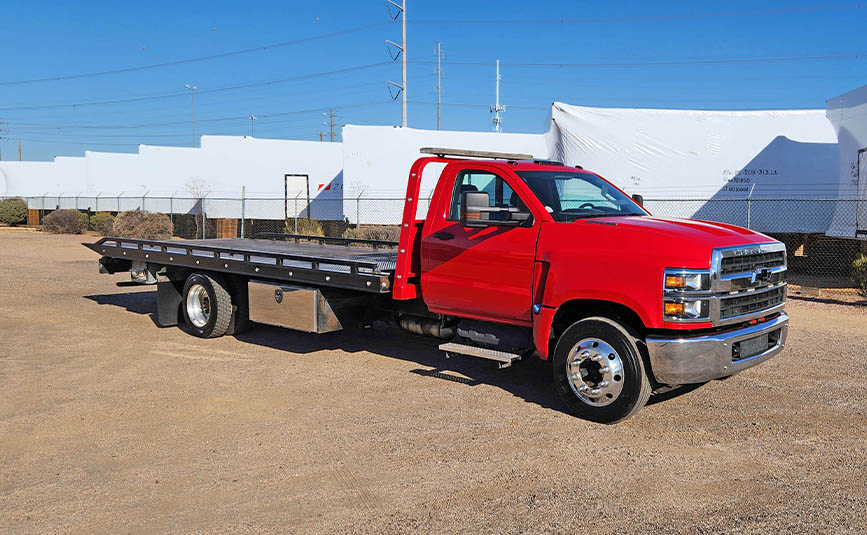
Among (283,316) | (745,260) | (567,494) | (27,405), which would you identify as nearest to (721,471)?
(567,494)

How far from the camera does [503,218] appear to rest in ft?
21.8

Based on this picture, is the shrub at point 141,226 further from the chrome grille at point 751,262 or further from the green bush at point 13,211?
the chrome grille at point 751,262

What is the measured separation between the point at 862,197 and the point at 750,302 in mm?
11430

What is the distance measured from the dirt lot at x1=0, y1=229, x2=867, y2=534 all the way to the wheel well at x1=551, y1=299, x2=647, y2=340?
2.51 feet

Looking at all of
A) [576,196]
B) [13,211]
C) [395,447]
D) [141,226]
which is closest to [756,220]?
[576,196]

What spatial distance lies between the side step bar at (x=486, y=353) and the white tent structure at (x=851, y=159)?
37.4ft

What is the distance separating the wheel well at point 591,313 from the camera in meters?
6.18

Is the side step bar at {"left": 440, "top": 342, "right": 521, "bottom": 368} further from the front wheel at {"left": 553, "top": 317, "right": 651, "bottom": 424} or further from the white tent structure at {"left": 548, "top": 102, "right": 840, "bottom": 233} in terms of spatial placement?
the white tent structure at {"left": 548, "top": 102, "right": 840, "bottom": 233}

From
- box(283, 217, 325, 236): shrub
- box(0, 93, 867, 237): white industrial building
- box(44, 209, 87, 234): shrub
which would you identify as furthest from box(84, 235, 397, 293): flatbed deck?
box(44, 209, 87, 234): shrub

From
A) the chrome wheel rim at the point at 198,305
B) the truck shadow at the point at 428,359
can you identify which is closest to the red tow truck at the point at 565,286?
the truck shadow at the point at 428,359

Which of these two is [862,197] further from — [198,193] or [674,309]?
[198,193]

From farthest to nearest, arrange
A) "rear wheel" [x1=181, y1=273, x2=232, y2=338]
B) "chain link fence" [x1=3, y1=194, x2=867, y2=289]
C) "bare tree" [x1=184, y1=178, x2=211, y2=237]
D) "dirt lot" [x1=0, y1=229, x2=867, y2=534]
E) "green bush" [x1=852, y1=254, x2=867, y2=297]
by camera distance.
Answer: "bare tree" [x1=184, y1=178, x2=211, y2=237] → "chain link fence" [x1=3, y1=194, x2=867, y2=289] → "green bush" [x1=852, y1=254, x2=867, y2=297] → "rear wheel" [x1=181, y1=273, x2=232, y2=338] → "dirt lot" [x1=0, y1=229, x2=867, y2=534]

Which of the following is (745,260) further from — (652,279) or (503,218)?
(503,218)

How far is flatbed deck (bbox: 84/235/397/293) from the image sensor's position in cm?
762
